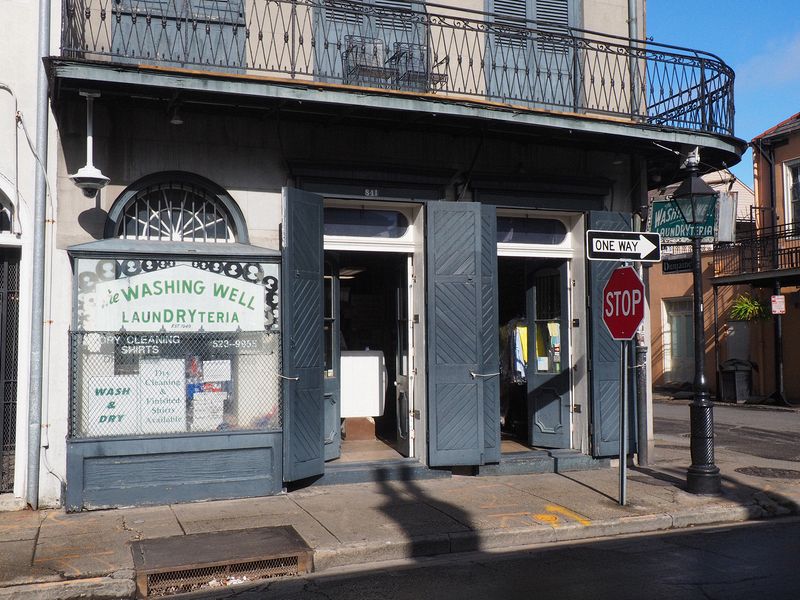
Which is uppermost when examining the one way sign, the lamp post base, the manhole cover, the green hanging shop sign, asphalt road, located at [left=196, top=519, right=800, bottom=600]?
the green hanging shop sign

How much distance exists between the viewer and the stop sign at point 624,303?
8.24 meters

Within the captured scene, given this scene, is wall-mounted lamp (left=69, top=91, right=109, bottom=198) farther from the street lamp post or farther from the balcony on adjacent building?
the balcony on adjacent building

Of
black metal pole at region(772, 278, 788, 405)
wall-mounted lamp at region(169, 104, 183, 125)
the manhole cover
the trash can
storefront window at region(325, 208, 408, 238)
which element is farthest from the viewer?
the trash can

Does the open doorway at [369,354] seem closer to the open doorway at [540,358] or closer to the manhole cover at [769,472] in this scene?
the open doorway at [540,358]

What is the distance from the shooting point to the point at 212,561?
251 inches

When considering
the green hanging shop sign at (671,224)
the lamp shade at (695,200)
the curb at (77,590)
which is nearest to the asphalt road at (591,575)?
the curb at (77,590)

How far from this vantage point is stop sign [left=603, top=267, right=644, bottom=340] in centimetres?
824

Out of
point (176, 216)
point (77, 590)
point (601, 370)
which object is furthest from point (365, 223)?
point (77, 590)

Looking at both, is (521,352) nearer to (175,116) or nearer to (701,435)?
(701,435)

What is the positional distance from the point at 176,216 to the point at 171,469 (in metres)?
2.82

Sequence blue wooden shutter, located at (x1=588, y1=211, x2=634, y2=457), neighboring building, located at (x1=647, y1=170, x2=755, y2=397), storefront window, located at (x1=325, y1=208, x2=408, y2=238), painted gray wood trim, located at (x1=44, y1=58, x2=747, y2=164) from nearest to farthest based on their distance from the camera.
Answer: painted gray wood trim, located at (x1=44, y1=58, x2=747, y2=164) → storefront window, located at (x1=325, y1=208, x2=408, y2=238) → blue wooden shutter, located at (x1=588, y1=211, x2=634, y2=457) → neighboring building, located at (x1=647, y1=170, x2=755, y2=397)

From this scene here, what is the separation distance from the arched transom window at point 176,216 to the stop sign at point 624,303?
4255 mm

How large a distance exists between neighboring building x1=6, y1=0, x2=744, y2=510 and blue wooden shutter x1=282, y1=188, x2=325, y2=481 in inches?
1.2

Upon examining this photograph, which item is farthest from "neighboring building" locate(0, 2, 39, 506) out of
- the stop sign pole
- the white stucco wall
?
the stop sign pole
